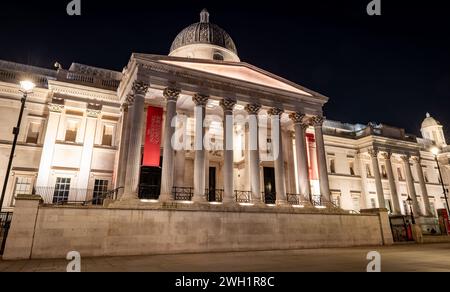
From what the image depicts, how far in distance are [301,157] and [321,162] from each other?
6.75ft

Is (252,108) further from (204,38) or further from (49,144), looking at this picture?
(49,144)

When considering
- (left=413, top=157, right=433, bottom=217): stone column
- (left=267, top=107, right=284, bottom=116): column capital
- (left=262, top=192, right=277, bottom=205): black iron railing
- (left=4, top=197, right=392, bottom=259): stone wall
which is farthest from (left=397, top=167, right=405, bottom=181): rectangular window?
(left=267, top=107, right=284, bottom=116): column capital

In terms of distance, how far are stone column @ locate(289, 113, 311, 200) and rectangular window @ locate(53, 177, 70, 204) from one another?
17289 mm

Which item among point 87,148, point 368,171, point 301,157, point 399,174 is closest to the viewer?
point 87,148

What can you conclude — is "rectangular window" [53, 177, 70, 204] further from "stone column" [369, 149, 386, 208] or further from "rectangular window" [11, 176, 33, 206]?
"stone column" [369, 149, 386, 208]

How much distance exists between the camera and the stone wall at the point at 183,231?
13117mm

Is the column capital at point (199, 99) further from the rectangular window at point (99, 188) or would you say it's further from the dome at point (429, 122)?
the dome at point (429, 122)

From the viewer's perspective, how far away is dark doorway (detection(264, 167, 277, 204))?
24.8 m

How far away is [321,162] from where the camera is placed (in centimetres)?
2275

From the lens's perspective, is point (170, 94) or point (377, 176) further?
point (377, 176)

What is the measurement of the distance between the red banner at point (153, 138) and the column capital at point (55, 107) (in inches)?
327

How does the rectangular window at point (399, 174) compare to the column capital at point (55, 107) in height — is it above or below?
below

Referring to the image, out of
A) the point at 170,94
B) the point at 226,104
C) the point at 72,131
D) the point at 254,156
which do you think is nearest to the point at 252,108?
the point at 226,104

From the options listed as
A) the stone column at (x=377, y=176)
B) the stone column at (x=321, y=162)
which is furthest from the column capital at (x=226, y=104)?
the stone column at (x=377, y=176)
